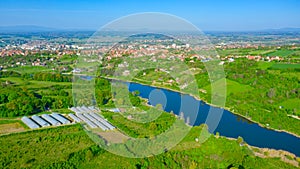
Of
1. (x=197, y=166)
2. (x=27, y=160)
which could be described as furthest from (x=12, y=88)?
(x=197, y=166)

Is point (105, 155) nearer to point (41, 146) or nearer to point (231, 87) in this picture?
point (41, 146)

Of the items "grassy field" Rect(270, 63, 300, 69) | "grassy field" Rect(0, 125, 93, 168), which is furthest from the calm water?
"grassy field" Rect(270, 63, 300, 69)

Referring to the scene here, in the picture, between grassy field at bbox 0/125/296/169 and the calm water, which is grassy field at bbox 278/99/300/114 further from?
grassy field at bbox 0/125/296/169

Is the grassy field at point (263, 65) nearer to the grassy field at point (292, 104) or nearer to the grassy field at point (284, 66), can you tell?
the grassy field at point (284, 66)

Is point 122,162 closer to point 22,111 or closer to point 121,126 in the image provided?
point 121,126

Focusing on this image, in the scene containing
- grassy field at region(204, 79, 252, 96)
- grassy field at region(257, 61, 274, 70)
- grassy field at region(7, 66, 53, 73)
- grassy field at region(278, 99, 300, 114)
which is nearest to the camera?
grassy field at region(278, 99, 300, 114)

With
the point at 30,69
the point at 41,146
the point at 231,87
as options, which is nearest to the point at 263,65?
the point at 231,87

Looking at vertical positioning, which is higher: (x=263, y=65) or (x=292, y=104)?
(x=263, y=65)

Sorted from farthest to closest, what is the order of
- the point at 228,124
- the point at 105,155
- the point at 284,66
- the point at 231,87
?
the point at 284,66 < the point at 231,87 < the point at 228,124 < the point at 105,155
